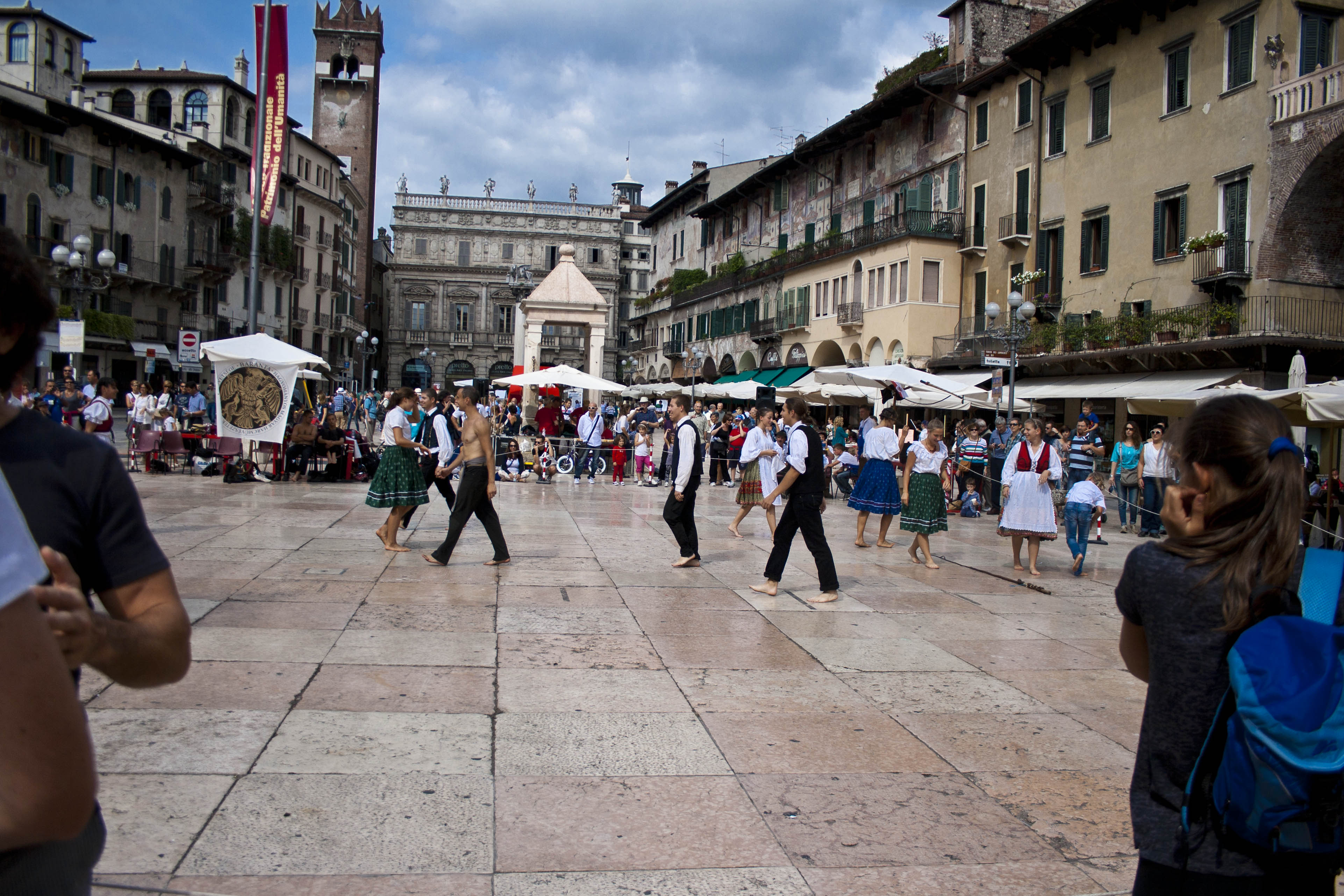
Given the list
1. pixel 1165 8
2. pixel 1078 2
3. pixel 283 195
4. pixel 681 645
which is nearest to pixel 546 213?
pixel 283 195

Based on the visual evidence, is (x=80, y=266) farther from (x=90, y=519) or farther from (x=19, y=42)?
(x=19, y=42)

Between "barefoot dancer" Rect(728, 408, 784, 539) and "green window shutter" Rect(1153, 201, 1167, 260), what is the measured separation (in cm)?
1547

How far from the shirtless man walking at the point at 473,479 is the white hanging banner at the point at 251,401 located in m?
8.74

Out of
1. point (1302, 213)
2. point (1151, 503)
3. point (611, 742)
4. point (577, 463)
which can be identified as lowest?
point (611, 742)

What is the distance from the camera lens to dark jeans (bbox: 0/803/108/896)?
53.7 inches

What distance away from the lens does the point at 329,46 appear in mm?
68500

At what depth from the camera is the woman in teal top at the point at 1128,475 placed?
1720 cm

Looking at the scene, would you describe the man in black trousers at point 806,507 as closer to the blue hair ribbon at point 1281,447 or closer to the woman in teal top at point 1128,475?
the blue hair ribbon at point 1281,447

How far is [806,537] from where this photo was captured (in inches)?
343

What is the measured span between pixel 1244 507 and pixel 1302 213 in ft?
75.4

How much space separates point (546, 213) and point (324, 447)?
6348 cm

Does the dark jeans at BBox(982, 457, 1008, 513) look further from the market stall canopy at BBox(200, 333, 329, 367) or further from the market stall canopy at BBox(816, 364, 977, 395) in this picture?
the market stall canopy at BBox(200, 333, 329, 367)

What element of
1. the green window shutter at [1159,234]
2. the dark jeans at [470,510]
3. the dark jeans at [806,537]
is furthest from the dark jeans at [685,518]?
the green window shutter at [1159,234]

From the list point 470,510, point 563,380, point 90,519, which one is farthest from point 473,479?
point 563,380
